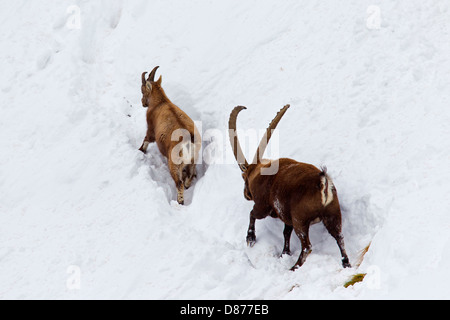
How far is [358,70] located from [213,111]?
10.4 feet

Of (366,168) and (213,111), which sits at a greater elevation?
(213,111)

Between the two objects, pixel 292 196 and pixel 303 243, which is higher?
pixel 292 196

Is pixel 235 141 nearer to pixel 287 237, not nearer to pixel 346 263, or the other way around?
pixel 287 237

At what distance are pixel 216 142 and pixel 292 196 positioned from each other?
136 inches

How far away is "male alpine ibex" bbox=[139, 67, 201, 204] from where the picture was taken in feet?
31.9

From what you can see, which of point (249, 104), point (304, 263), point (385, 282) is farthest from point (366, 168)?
point (249, 104)

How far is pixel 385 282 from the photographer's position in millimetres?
5773

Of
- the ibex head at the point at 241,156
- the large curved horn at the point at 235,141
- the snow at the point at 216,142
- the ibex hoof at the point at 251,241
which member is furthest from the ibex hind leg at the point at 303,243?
the large curved horn at the point at 235,141

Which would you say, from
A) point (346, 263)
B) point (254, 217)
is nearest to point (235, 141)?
point (254, 217)

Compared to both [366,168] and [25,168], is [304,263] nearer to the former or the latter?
[366,168]

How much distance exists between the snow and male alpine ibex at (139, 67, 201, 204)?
0.33m

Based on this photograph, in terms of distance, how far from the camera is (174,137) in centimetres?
989

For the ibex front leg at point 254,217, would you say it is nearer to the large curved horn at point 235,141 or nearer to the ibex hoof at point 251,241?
the ibex hoof at point 251,241
